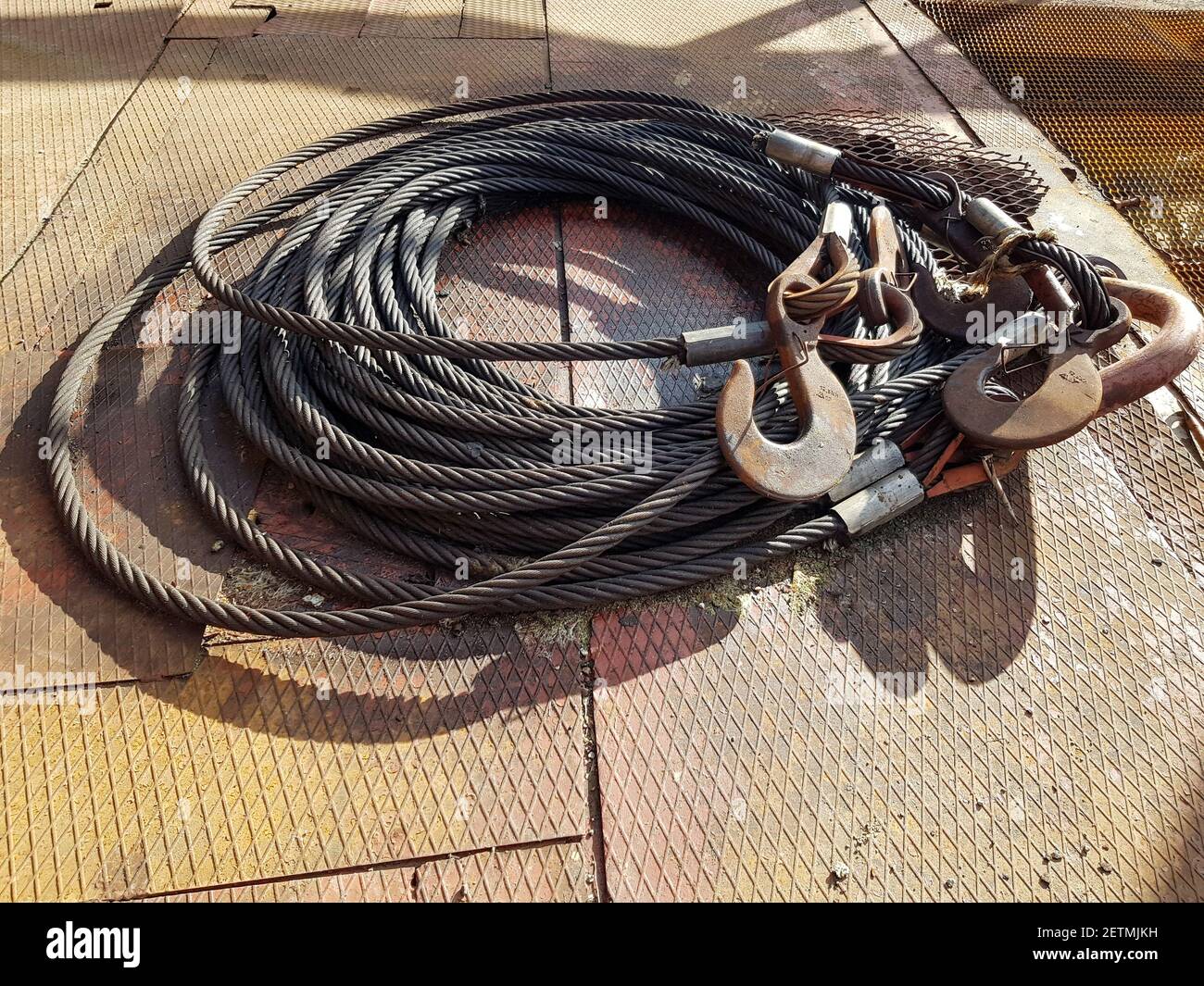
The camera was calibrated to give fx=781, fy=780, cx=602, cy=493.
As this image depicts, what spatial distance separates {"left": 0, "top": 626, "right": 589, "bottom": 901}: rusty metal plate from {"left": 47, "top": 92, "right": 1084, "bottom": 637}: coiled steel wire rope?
0.12 m

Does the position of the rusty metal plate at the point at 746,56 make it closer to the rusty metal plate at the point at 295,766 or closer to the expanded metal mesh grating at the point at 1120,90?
the expanded metal mesh grating at the point at 1120,90

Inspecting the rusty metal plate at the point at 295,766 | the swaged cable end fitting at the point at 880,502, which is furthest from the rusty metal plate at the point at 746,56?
the rusty metal plate at the point at 295,766

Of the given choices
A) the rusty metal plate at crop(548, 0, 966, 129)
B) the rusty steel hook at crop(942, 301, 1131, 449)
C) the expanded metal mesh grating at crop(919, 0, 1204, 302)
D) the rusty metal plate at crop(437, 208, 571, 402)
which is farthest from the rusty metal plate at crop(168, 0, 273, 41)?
the rusty steel hook at crop(942, 301, 1131, 449)

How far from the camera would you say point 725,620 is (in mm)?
Answer: 1732

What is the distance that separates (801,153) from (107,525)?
1.98 m

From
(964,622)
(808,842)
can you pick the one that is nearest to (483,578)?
(808,842)

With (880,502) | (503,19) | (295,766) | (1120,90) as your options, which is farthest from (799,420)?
(1120,90)

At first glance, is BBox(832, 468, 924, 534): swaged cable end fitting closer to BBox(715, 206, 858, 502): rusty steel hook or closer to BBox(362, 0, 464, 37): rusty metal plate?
BBox(715, 206, 858, 502): rusty steel hook

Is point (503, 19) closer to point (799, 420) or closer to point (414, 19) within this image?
point (414, 19)

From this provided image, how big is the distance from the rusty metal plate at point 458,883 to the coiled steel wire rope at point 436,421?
446 millimetres

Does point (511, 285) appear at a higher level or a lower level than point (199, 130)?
lower

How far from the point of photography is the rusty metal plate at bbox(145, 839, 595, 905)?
4.45ft

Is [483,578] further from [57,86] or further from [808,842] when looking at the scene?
[57,86]

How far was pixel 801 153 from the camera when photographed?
2117 millimetres
